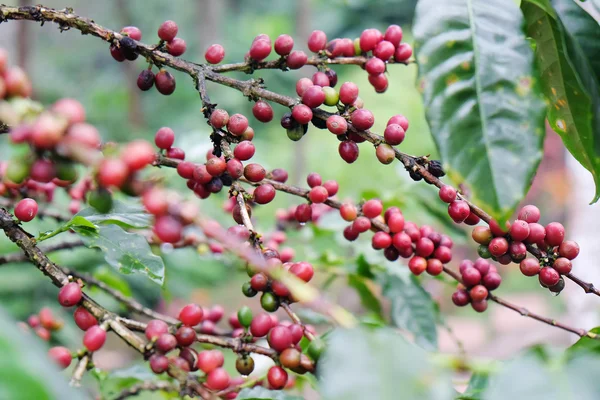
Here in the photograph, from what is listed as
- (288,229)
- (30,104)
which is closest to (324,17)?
(288,229)

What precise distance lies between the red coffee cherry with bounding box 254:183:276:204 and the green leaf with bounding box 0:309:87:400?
0.29m

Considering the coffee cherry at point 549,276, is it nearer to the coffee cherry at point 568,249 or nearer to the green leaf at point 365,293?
the coffee cherry at point 568,249

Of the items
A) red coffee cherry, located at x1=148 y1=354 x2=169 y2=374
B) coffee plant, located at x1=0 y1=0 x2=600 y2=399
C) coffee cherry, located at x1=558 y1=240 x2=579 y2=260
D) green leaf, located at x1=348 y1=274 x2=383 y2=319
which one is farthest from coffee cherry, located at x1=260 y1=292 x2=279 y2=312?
green leaf, located at x1=348 y1=274 x2=383 y2=319

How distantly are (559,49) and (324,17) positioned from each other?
33.1ft

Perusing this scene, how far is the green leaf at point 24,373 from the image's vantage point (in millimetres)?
275

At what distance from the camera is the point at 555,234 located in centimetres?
56

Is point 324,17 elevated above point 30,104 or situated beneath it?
situated beneath

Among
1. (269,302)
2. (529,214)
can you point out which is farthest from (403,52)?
(269,302)

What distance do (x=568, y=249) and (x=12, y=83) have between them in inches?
21.1

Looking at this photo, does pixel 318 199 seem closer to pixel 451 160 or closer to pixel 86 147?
pixel 451 160

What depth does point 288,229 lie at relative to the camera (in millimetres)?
1113

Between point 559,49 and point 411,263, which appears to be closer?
point 559,49

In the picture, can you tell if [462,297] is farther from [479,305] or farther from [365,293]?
[365,293]

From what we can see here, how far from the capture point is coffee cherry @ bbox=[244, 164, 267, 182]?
0.55m
